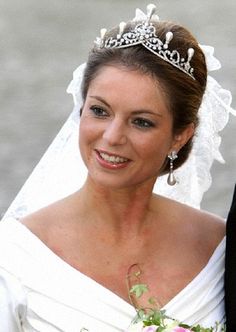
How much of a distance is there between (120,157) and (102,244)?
1.30 feet

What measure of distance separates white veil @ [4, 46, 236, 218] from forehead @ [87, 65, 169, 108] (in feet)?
1.72

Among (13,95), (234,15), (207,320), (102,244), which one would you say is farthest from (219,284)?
(234,15)

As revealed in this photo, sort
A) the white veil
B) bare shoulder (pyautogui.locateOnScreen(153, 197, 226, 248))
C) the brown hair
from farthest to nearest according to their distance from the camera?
the white veil
bare shoulder (pyautogui.locateOnScreen(153, 197, 226, 248))
the brown hair

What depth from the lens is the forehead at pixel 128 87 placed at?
4109 millimetres

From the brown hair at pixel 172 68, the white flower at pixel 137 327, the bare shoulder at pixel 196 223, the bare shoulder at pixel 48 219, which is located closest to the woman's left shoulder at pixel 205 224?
the bare shoulder at pixel 196 223

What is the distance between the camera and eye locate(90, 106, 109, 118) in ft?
13.6

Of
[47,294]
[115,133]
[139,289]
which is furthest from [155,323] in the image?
[115,133]

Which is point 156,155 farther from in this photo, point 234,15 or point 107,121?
point 234,15

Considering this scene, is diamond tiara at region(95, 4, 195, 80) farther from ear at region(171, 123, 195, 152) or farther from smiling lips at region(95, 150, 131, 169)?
smiling lips at region(95, 150, 131, 169)

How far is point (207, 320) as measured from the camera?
4359 mm

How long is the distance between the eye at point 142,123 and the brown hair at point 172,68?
0.13 meters

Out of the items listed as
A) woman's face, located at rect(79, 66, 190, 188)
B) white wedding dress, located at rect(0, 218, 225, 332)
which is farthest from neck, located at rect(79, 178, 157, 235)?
white wedding dress, located at rect(0, 218, 225, 332)

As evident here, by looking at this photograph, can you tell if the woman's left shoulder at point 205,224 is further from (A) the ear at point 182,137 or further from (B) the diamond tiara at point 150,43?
(B) the diamond tiara at point 150,43

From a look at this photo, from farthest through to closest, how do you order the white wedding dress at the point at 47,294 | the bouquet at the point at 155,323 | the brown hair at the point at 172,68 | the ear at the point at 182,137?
the ear at the point at 182,137
the brown hair at the point at 172,68
the white wedding dress at the point at 47,294
the bouquet at the point at 155,323
